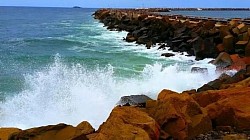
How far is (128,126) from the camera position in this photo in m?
4.91

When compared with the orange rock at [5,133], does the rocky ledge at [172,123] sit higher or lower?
higher

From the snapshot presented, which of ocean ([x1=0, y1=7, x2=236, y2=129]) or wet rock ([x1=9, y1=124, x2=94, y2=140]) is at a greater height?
wet rock ([x1=9, y1=124, x2=94, y2=140])

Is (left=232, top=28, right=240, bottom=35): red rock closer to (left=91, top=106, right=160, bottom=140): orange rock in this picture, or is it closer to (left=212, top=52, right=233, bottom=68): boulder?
(left=212, top=52, right=233, bottom=68): boulder

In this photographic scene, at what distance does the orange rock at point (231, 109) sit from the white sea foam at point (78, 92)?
8.38ft

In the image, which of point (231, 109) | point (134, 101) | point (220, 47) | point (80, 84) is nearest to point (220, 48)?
point (220, 47)

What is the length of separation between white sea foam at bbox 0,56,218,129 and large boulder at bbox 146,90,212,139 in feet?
7.55

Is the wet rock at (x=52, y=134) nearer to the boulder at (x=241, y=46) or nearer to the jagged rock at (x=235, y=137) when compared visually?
the jagged rock at (x=235, y=137)

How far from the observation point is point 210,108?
6.03 m

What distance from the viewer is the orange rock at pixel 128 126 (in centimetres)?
473

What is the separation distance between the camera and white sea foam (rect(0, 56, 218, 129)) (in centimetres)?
834

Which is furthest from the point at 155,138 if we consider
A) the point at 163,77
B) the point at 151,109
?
the point at 163,77

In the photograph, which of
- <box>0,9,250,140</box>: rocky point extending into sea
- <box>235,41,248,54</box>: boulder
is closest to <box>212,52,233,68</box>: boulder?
<box>235,41,248,54</box>: boulder

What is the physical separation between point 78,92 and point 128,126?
5283 millimetres

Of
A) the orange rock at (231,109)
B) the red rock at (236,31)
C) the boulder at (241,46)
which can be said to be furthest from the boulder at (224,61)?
the orange rock at (231,109)
